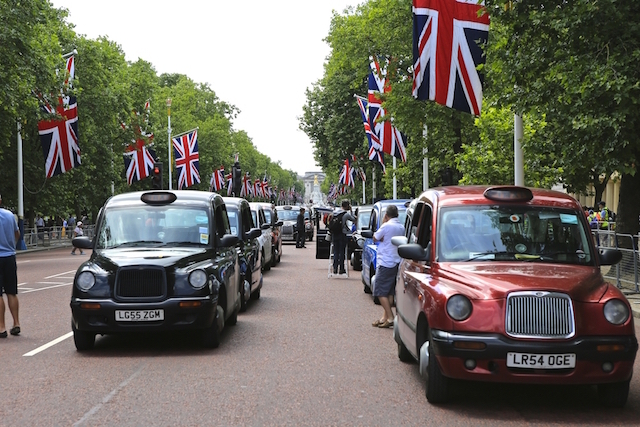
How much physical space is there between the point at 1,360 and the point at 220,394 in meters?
3.36

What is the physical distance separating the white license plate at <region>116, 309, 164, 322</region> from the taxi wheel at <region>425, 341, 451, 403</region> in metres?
3.80

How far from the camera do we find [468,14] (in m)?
19.1

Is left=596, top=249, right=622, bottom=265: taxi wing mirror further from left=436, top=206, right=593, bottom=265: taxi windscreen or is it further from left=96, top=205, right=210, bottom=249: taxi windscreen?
left=96, top=205, right=210, bottom=249: taxi windscreen

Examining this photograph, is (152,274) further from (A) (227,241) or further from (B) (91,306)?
(A) (227,241)

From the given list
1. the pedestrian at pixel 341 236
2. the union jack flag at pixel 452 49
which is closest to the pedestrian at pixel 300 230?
the pedestrian at pixel 341 236

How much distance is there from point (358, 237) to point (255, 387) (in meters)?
14.5

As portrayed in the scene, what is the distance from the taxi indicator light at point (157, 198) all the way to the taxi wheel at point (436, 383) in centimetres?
541

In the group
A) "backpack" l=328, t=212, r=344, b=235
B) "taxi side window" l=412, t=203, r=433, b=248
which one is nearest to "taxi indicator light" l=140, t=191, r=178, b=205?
"taxi side window" l=412, t=203, r=433, b=248

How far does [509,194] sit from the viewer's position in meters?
8.53

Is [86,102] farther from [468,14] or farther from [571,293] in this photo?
[571,293]

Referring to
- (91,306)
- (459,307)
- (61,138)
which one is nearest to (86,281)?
(91,306)

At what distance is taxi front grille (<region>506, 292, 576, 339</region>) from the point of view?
7.02 meters

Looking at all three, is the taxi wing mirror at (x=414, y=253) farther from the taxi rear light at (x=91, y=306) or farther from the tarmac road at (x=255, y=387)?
the taxi rear light at (x=91, y=306)

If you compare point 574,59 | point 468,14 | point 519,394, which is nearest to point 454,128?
point 468,14
